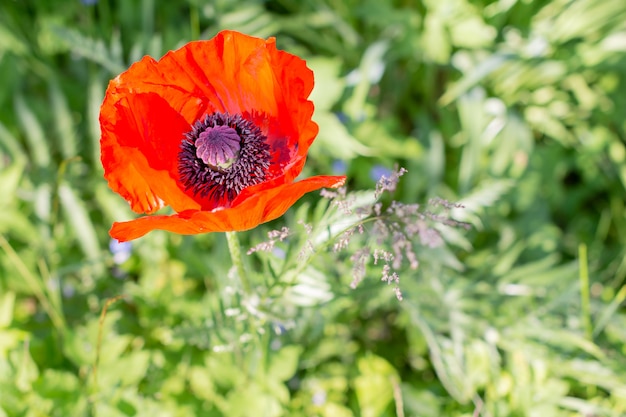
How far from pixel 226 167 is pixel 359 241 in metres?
0.65

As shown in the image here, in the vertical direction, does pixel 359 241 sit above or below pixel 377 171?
below

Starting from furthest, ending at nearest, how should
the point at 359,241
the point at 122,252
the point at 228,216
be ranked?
the point at 122,252, the point at 359,241, the point at 228,216

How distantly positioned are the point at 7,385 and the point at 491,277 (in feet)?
4.61

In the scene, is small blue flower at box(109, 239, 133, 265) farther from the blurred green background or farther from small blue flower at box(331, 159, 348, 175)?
small blue flower at box(331, 159, 348, 175)

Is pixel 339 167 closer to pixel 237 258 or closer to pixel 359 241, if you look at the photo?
pixel 359 241

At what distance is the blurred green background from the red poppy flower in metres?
0.22

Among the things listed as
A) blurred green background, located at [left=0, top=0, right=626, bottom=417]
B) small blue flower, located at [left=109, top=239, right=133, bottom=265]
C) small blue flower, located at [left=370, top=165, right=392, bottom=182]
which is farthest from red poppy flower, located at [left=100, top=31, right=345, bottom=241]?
small blue flower, located at [left=370, top=165, right=392, bottom=182]

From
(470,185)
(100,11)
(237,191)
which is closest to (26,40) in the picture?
(100,11)

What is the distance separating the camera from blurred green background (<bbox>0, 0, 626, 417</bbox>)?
168 cm

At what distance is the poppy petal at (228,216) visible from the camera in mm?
1003

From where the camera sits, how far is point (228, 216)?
1024 millimetres

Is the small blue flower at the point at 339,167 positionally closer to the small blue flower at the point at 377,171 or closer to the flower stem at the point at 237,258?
the small blue flower at the point at 377,171

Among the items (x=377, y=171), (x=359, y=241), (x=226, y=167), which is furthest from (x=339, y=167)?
(x=226, y=167)

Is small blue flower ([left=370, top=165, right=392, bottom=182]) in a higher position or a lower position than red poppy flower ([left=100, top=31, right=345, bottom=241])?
higher
